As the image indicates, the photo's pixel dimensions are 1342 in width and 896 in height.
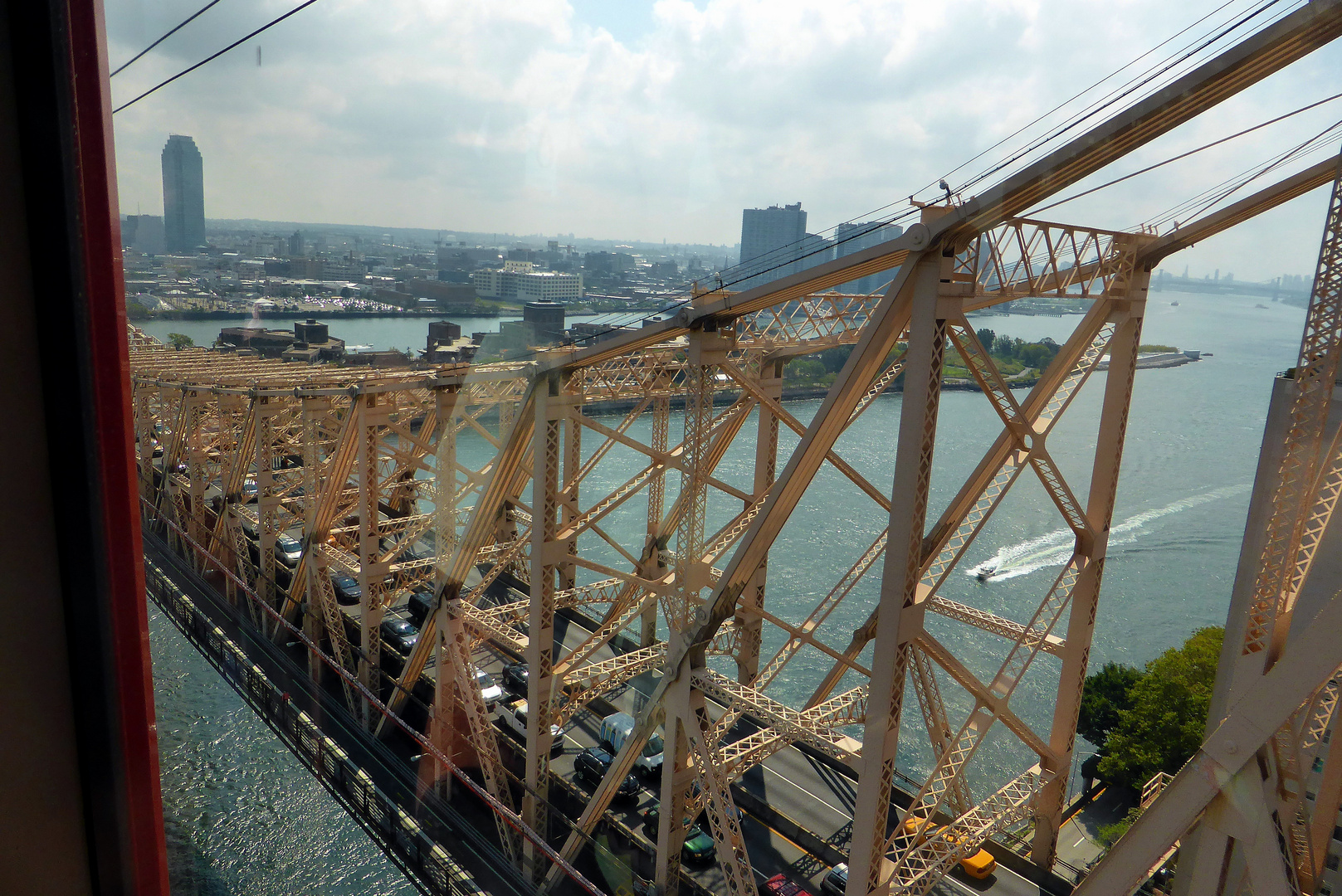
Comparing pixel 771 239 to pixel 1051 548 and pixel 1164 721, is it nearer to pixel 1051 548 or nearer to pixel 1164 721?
pixel 1164 721

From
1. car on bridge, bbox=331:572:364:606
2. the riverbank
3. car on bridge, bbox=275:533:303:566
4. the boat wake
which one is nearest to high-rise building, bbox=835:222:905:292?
the riverbank

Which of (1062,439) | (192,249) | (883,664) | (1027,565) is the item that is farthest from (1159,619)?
(192,249)

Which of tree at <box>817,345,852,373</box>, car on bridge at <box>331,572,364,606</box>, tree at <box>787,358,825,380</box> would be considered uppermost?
tree at <box>817,345,852,373</box>

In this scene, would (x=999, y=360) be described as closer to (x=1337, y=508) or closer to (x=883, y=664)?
(x=883, y=664)

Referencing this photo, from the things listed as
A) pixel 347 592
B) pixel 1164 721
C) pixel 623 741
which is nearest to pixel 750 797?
pixel 623 741

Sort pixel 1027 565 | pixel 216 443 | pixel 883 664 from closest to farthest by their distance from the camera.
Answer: pixel 883 664
pixel 216 443
pixel 1027 565

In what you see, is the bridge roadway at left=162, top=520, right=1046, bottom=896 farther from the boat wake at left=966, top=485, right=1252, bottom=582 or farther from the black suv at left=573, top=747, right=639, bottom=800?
the boat wake at left=966, top=485, right=1252, bottom=582
